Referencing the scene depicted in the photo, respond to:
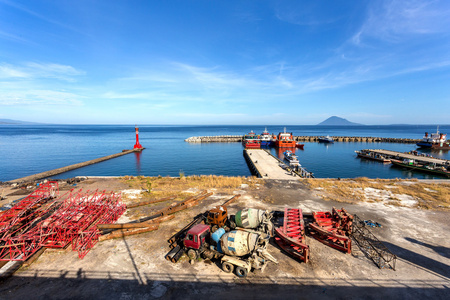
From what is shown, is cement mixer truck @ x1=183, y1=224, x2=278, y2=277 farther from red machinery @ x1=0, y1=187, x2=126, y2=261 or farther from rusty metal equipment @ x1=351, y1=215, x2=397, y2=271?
red machinery @ x1=0, y1=187, x2=126, y2=261

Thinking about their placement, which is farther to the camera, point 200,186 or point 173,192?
point 200,186

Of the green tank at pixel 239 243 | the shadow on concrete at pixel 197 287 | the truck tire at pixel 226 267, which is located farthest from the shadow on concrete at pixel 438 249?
the truck tire at pixel 226 267

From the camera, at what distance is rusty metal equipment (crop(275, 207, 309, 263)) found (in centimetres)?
1219

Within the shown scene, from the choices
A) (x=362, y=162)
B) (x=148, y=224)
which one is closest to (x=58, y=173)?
(x=148, y=224)

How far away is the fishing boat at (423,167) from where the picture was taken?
140ft

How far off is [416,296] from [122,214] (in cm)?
2089

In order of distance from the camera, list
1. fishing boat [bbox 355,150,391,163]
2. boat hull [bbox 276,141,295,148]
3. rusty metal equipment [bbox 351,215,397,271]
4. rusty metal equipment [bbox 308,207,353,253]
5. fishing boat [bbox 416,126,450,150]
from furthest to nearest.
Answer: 1. boat hull [bbox 276,141,295,148]
2. fishing boat [bbox 416,126,450,150]
3. fishing boat [bbox 355,150,391,163]
4. rusty metal equipment [bbox 308,207,353,253]
5. rusty metal equipment [bbox 351,215,397,271]

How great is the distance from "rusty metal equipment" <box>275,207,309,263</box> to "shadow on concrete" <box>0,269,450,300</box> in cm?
158

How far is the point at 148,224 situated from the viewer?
15820 mm

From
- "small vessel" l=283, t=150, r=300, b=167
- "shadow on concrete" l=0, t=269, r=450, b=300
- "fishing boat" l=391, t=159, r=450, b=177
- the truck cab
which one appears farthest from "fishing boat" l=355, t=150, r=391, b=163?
the truck cab

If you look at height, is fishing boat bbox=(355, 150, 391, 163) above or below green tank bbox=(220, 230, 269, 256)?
below

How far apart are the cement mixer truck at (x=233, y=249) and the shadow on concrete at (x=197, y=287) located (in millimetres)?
615

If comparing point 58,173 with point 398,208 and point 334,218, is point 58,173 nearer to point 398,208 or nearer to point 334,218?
point 334,218

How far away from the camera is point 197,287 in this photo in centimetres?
1027
